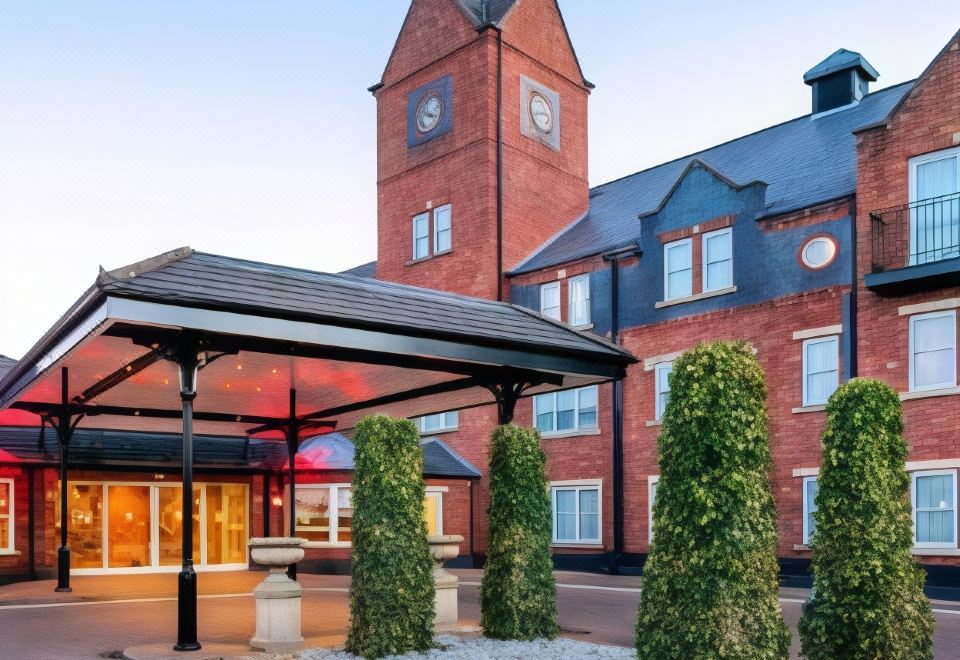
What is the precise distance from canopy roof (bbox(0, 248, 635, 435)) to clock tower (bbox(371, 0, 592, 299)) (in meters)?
11.4

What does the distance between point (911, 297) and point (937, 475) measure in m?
3.33

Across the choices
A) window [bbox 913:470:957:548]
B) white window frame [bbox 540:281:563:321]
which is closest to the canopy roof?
window [bbox 913:470:957:548]

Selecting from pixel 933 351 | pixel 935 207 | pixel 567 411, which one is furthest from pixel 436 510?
pixel 935 207

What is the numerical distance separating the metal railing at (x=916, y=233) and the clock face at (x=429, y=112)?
13.7m

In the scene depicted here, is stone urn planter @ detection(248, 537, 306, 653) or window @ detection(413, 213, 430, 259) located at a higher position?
window @ detection(413, 213, 430, 259)

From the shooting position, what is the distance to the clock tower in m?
27.7

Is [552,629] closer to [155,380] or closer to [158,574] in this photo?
[155,380]

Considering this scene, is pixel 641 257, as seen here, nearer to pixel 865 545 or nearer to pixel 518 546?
pixel 518 546

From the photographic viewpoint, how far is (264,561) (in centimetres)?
1103

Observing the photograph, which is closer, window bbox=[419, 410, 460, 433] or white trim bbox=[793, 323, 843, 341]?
white trim bbox=[793, 323, 843, 341]

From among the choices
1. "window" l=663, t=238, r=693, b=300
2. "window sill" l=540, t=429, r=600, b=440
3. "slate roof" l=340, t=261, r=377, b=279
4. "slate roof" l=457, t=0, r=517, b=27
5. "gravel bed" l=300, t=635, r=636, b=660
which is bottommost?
"gravel bed" l=300, t=635, r=636, b=660

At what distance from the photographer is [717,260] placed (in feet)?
74.8

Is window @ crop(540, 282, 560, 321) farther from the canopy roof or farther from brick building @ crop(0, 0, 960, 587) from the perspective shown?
the canopy roof

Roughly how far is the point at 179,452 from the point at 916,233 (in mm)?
17808
